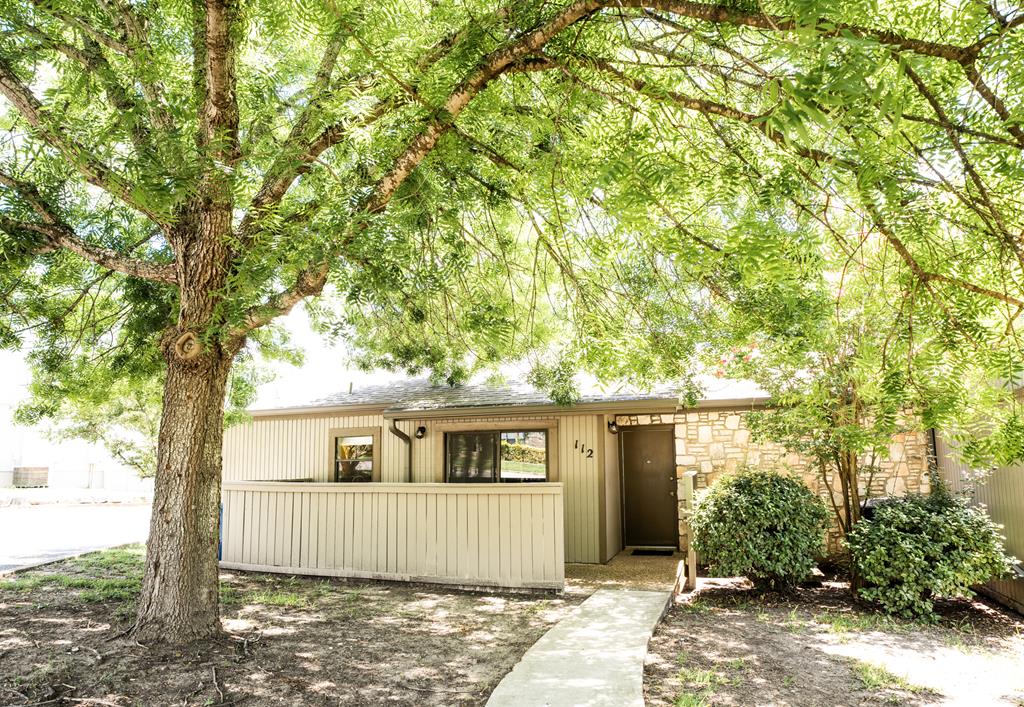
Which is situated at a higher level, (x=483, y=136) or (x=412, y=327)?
(x=483, y=136)

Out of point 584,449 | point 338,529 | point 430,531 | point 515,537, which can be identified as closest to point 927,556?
point 515,537

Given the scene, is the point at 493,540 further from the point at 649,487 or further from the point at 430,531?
the point at 649,487

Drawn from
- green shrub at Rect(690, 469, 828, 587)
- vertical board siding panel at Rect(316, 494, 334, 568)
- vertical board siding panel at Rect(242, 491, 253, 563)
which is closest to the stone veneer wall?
green shrub at Rect(690, 469, 828, 587)

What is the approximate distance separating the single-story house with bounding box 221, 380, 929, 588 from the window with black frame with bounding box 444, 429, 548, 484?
24mm

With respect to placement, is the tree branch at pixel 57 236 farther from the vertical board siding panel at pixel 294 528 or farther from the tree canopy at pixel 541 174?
the vertical board siding panel at pixel 294 528

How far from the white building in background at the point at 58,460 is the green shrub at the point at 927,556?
101 ft

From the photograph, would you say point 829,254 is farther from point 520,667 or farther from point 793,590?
point 793,590

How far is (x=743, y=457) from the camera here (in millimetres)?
9711

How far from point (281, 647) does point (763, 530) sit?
5217 millimetres

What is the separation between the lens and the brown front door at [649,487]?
1148 cm

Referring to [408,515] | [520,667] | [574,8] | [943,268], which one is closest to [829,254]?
[943,268]

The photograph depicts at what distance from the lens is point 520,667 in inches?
198

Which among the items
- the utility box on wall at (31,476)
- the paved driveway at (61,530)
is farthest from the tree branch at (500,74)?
the utility box on wall at (31,476)

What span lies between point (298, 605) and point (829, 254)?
642 centimetres
